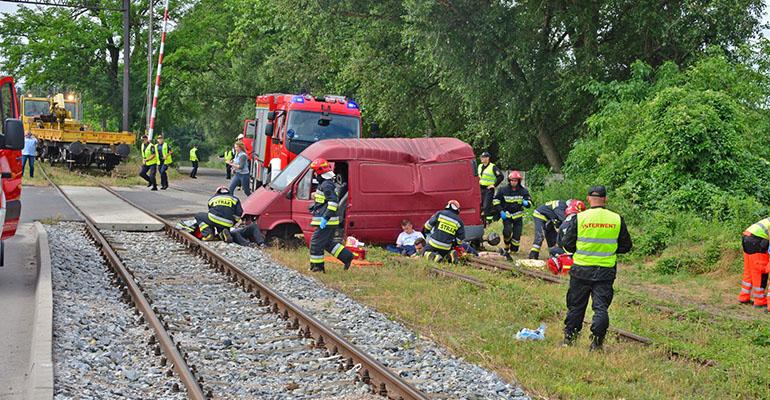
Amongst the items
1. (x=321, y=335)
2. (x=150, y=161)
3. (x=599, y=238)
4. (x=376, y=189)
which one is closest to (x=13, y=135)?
(x=321, y=335)

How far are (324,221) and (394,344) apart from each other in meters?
4.36

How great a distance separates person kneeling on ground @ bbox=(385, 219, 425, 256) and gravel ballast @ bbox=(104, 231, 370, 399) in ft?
11.8

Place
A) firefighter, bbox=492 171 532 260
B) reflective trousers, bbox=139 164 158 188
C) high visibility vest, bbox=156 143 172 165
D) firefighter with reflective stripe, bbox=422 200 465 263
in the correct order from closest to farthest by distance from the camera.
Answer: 1. firefighter with reflective stripe, bbox=422 200 465 263
2. firefighter, bbox=492 171 532 260
3. high visibility vest, bbox=156 143 172 165
4. reflective trousers, bbox=139 164 158 188

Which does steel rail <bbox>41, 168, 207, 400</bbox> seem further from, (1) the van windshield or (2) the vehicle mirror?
(1) the van windshield

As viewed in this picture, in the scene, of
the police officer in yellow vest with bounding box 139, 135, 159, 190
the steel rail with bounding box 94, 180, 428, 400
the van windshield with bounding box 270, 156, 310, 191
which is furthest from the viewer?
the police officer in yellow vest with bounding box 139, 135, 159, 190

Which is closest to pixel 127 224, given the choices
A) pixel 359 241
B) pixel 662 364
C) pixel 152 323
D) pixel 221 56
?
pixel 359 241

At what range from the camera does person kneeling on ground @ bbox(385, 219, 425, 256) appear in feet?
51.0

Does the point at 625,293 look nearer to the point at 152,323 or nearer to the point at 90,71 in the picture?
the point at 152,323

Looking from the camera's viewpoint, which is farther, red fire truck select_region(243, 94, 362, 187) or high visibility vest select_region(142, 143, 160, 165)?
high visibility vest select_region(142, 143, 160, 165)

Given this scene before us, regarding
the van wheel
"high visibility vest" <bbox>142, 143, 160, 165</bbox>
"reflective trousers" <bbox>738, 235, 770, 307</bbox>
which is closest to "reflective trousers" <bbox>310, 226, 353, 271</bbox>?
the van wheel

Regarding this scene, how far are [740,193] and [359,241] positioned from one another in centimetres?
778

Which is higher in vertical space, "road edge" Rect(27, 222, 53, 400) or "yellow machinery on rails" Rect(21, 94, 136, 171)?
"yellow machinery on rails" Rect(21, 94, 136, 171)

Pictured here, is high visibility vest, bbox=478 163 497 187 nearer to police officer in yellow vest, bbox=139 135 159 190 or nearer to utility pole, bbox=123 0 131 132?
police officer in yellow vest, bbox=139 135 159 190

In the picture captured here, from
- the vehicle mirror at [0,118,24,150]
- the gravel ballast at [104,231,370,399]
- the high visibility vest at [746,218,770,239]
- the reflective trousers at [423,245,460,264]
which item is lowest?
the gravel ballast at [104,231,370,399]
